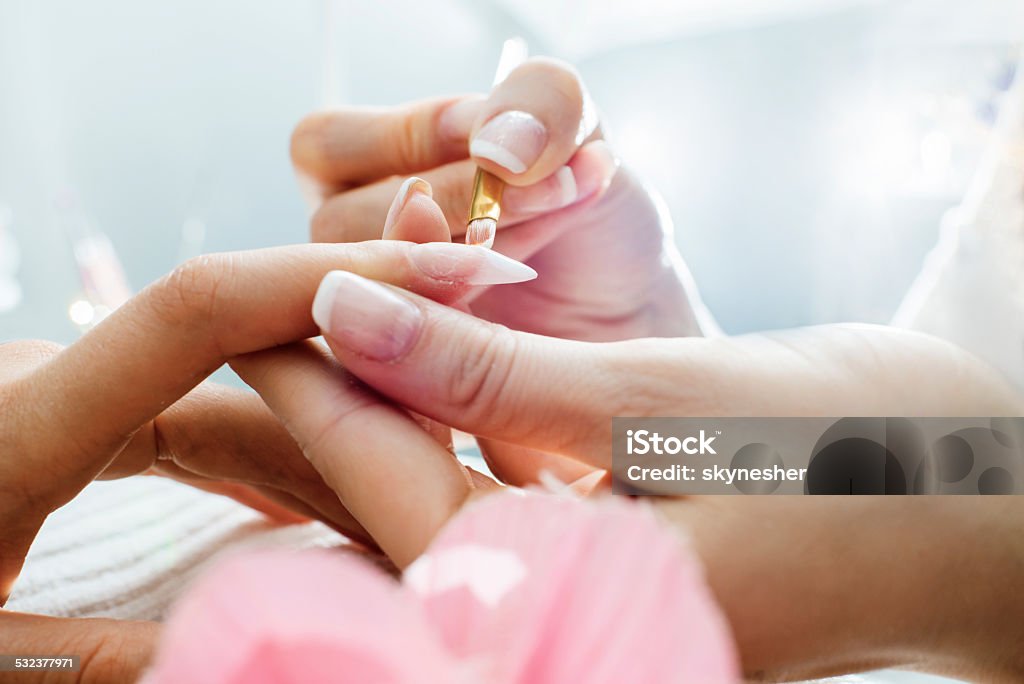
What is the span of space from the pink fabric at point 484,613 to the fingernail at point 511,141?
41 cm

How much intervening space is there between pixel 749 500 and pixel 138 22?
118 cm

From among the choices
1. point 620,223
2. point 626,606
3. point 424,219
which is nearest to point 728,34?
point 620,223

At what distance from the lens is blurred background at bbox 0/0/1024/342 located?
1035 millimetres

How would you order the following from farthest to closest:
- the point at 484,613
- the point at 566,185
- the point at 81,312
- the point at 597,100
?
the point at 597,100 < the point at 81,312 < the point at 566,185 < the point at 484,613

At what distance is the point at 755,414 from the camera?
0.28m

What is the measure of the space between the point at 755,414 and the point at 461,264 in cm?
15

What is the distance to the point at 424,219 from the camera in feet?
1.27

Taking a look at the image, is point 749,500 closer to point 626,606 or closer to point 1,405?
point 626,606

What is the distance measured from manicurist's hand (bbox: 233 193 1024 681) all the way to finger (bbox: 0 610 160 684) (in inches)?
4.6

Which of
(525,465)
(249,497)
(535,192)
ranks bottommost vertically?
(249,497)

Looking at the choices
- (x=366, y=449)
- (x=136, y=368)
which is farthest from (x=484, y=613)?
(x=136, y=368)

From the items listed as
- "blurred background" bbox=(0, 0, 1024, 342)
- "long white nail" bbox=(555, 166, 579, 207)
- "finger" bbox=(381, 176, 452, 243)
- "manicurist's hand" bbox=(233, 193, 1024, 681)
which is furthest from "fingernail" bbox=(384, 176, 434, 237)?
"blurred background" bbox=(0, 0, 1024, 342)

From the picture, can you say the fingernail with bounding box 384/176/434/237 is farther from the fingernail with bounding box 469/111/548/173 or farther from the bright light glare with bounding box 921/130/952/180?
the bright light glare with bounding box 921/130/952/180

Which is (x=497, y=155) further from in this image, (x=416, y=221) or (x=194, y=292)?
(x=194, y=292)
